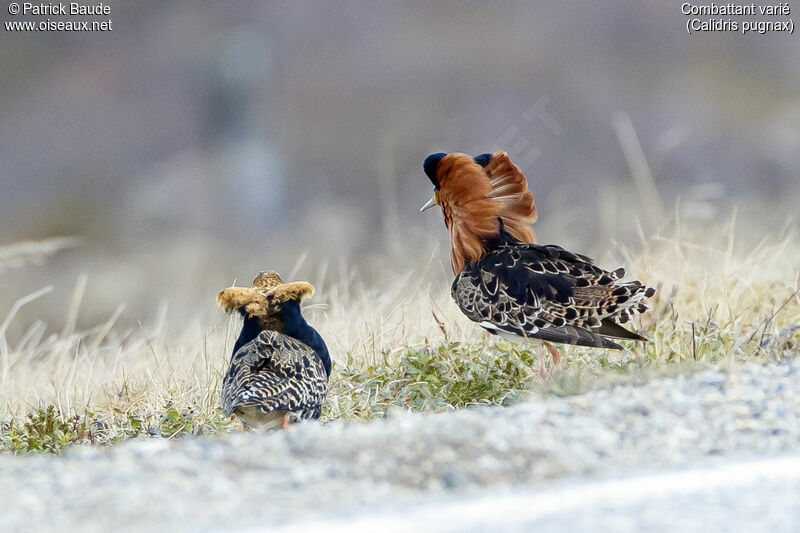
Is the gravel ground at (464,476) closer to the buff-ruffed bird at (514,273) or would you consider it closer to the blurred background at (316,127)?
the buff-ruffed bird at (514,273)

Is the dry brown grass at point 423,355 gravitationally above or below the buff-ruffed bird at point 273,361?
below

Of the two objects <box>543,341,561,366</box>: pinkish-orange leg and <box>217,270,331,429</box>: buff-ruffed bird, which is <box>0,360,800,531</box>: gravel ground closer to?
<box>217,270,331,429</box>: buff-ruffed bird

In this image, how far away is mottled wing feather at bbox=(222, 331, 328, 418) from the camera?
510cm

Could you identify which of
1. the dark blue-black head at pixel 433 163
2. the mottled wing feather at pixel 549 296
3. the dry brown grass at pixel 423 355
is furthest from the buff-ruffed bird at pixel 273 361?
the dark blue-black head at pixel 433 163

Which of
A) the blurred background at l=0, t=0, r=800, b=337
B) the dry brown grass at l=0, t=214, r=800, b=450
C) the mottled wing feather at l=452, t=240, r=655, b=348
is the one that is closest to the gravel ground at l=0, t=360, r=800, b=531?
the dry brown grass at l=0, t=214, r=800, b=450

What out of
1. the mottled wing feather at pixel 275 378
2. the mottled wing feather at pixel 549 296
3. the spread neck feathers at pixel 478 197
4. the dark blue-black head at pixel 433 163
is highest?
the dark blue-black head at pixel 433 163

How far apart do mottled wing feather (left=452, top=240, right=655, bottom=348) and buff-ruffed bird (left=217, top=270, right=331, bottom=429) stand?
2.97ft

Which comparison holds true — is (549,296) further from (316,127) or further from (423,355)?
(316,127)

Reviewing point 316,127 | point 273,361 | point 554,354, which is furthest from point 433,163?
point 316,127

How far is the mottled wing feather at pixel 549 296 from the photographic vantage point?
5637 mm

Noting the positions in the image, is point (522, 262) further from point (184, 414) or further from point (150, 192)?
point (150, 192)

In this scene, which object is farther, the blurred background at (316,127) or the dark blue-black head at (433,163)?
the blurred background at (316,127)

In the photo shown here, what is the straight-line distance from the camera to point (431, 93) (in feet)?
61.9

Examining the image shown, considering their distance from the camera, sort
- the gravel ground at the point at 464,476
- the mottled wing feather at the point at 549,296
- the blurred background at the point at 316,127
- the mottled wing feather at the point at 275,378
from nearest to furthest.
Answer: the gravel ground at the point at 464,476 → the mottled wing feather at the point at 275,378 → the mottled wing feather at the point at 549,296 → the blurred background at the point at 316,127
